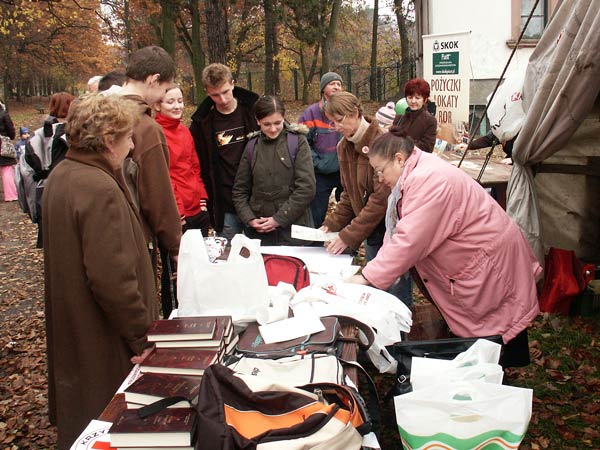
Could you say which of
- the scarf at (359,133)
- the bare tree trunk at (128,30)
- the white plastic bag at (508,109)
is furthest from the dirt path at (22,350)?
the bare tree trunk at (128,30)

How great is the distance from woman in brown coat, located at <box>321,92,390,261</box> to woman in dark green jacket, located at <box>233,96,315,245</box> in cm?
36

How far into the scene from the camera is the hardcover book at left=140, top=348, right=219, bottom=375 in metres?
2.04

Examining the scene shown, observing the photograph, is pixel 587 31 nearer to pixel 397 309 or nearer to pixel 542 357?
pixel 397 309

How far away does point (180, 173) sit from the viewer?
13.8ft

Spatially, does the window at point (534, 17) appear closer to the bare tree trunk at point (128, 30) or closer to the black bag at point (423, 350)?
the black bag at point (423, 350)

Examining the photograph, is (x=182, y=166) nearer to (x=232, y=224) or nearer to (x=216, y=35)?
(x=232, y=224)

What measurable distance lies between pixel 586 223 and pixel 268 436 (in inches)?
137

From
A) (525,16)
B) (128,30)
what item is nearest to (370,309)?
(525,16)

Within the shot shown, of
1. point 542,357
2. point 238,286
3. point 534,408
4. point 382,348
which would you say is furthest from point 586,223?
point 238,286

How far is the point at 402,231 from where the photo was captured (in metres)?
2.83

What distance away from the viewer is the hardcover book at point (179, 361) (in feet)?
6.68

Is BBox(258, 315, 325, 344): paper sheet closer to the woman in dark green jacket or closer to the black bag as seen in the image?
the black bag

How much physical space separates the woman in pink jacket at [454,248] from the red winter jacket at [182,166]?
5.62 feet

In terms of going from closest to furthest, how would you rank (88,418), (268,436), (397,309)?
(268,436)
(88,418)
(397,309)
